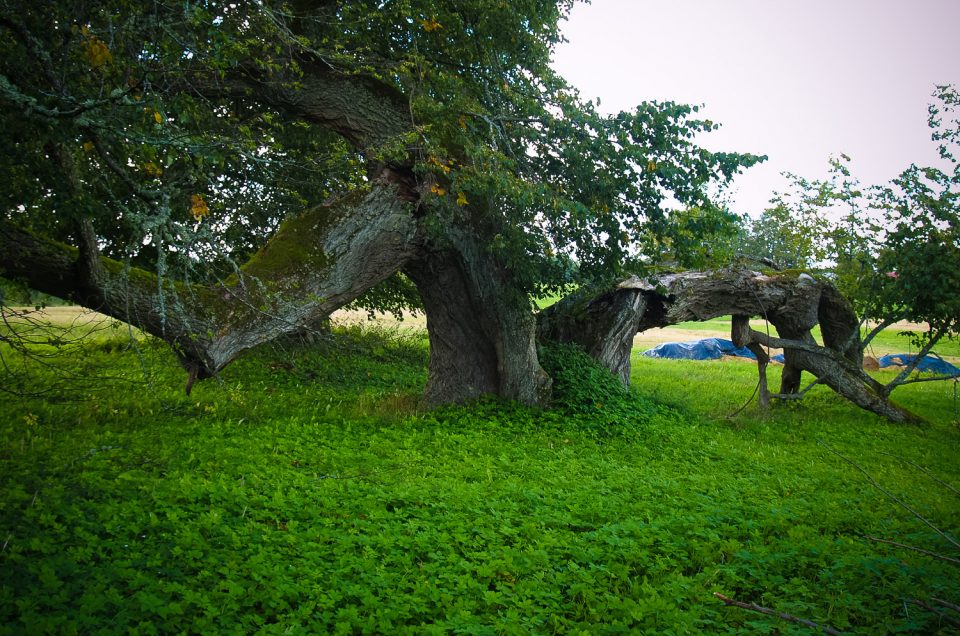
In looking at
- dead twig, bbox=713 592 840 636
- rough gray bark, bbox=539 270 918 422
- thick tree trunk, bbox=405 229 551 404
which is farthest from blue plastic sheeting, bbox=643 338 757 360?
dead twig, bbox=713 592 840 636

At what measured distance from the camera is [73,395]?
836cm

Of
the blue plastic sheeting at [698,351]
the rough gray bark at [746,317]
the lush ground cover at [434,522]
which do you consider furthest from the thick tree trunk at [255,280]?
the blue plastic sheeting at [698,351]

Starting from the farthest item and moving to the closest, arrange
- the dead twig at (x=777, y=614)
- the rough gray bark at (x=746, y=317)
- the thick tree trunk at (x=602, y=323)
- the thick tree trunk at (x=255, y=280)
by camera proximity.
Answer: the rough gray bark at (x=746, y=317)
the thick tree trunk at (x=602, y=323)
the thick tree trunk at (x=255, y=280)
the dead twig at (x=777, y=614)

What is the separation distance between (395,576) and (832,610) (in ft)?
9.20

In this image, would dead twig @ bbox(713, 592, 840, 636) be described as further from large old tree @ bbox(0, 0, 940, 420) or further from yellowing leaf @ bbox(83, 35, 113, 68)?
yellowing leaf @ bbox(83, 35, 113, 68)

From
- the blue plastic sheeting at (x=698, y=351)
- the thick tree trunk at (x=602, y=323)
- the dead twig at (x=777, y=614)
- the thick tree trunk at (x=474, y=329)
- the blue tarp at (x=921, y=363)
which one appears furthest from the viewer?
the blue plastic sheeting at (x=698, y=351)

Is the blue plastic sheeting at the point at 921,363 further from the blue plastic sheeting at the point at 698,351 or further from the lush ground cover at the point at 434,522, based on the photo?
the lush ground cover at the point at 434,522

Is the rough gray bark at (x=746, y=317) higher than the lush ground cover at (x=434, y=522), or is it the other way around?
the rough gray bark at (x=746, y=317)

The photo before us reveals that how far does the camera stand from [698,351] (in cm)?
2092

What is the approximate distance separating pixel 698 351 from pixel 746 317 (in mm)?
9140

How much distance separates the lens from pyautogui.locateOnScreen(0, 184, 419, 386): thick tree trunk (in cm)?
695

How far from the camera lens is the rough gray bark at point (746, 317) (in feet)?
36.5

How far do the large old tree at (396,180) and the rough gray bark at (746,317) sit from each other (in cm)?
186

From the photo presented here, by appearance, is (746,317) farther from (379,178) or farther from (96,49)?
(96,49)
